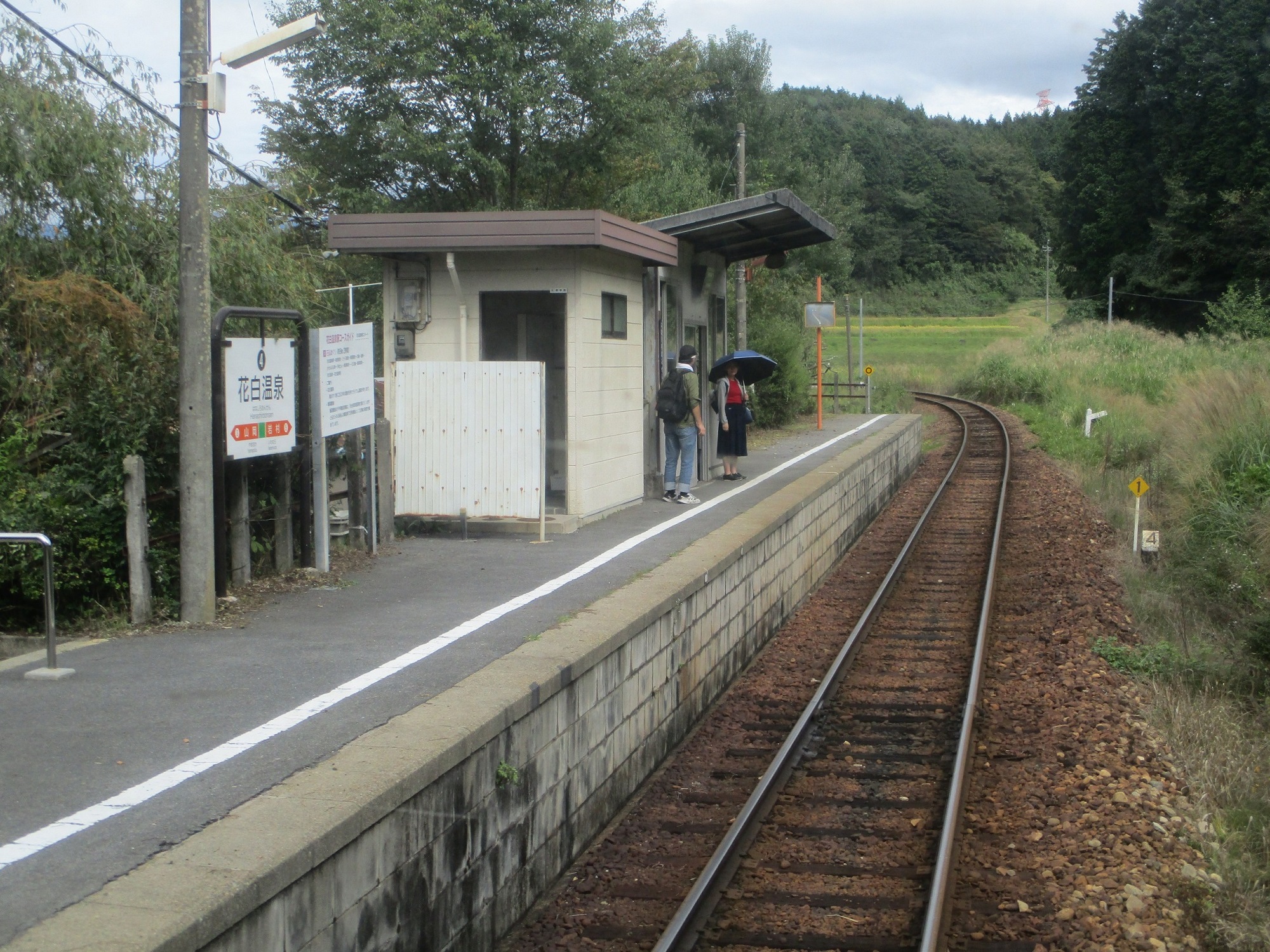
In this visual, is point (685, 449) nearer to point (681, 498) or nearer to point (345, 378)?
point (681, 498)

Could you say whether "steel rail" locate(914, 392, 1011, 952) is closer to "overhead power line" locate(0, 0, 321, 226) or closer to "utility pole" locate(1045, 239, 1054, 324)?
"overhead power line" locate(0, 0, 321, 226)

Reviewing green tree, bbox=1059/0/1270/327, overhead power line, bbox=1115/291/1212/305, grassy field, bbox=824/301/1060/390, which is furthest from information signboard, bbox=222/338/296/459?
overhead power line, bbox=1115/291/1212/305

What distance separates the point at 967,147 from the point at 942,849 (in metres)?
104

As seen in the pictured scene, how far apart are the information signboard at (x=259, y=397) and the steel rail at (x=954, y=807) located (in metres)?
4.62

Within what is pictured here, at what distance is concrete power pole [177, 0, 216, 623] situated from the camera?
7.09 m

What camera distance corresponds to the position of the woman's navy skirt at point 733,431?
48.9 feet

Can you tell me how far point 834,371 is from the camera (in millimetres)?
35219

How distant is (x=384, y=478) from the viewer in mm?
10109

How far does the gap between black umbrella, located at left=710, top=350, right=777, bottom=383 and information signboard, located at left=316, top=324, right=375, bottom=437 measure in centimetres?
606

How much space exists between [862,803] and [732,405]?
8.30m

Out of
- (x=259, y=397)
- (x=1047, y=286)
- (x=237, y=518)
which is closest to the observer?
(x=259, y=397)

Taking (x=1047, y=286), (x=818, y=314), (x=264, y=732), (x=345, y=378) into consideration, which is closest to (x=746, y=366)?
(x=345, y=378)

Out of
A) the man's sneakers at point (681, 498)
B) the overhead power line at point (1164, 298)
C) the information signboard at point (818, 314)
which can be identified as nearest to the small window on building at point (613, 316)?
the man's sneakers at point (681, 498)

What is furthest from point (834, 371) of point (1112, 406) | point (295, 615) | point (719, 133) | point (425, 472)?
point (295, 615)
